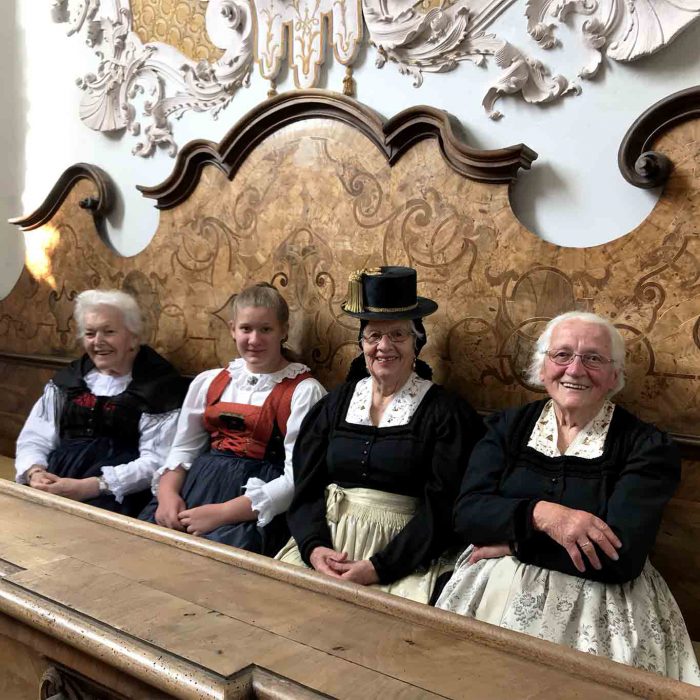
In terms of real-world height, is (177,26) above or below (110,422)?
above

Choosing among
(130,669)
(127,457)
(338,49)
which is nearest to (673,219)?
(338,49)

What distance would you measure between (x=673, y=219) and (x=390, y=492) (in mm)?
1153

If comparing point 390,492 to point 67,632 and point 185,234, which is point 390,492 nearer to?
point 67,632

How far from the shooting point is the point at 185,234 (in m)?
3.34

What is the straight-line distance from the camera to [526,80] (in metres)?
2.48

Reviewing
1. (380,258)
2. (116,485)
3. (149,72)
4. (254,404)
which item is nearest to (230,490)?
(254,404)

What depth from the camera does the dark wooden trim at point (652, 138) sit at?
2158mm

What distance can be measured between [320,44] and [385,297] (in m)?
1.23

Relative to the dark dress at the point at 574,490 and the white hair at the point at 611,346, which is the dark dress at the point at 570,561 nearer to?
the dark dress at the point at 574,490

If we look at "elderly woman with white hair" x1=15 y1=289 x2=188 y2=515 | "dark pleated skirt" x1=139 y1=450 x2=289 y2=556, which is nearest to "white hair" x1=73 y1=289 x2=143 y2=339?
"elderly woman with white hair" x1=15 y1=289 x2=188 y2=515

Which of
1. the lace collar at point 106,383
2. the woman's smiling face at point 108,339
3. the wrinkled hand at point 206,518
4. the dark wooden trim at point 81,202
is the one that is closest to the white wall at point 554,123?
the dark wooden trim at point 81,202

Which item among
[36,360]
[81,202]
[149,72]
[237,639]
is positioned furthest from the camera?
[36,360]

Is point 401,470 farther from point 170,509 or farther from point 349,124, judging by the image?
point 349,124

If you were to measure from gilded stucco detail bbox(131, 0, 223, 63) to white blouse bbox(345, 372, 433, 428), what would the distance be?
5.92 feet
